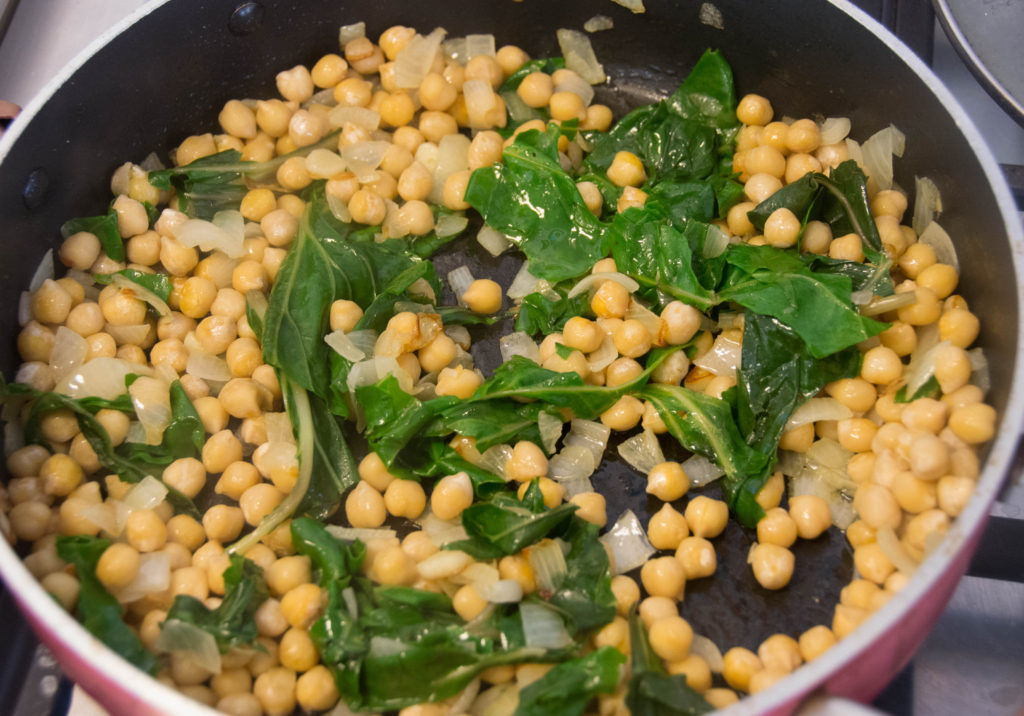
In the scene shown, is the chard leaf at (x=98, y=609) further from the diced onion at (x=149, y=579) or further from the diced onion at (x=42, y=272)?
the diced onion at (x=42, y=272)

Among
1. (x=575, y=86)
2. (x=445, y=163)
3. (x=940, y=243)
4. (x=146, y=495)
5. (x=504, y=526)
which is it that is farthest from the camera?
(x=575, y=86)

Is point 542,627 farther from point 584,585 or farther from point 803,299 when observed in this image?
point 803,299

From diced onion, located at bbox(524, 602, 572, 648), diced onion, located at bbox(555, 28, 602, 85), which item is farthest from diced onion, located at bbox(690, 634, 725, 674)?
diced onion, located at bbox(555, 28, 602, 85)

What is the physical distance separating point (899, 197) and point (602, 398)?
916 mm

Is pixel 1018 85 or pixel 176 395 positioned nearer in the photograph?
pixel 176 395

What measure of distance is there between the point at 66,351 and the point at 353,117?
3.38 ft

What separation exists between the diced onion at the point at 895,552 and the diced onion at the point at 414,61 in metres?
1.77

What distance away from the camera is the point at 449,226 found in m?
2.45

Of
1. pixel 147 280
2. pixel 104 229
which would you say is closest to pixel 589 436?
pixel 147 280

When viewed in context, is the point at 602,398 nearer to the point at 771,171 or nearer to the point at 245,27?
the point at 771,171

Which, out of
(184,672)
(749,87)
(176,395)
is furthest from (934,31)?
(184,672)

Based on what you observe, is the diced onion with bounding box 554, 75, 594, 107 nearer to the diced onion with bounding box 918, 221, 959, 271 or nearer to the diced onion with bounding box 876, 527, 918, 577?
the diced onion with bounding box 918, 221, 959, 271

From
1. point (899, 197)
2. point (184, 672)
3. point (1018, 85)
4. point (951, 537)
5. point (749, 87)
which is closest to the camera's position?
point (951, 537)

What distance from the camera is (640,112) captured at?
257cm
